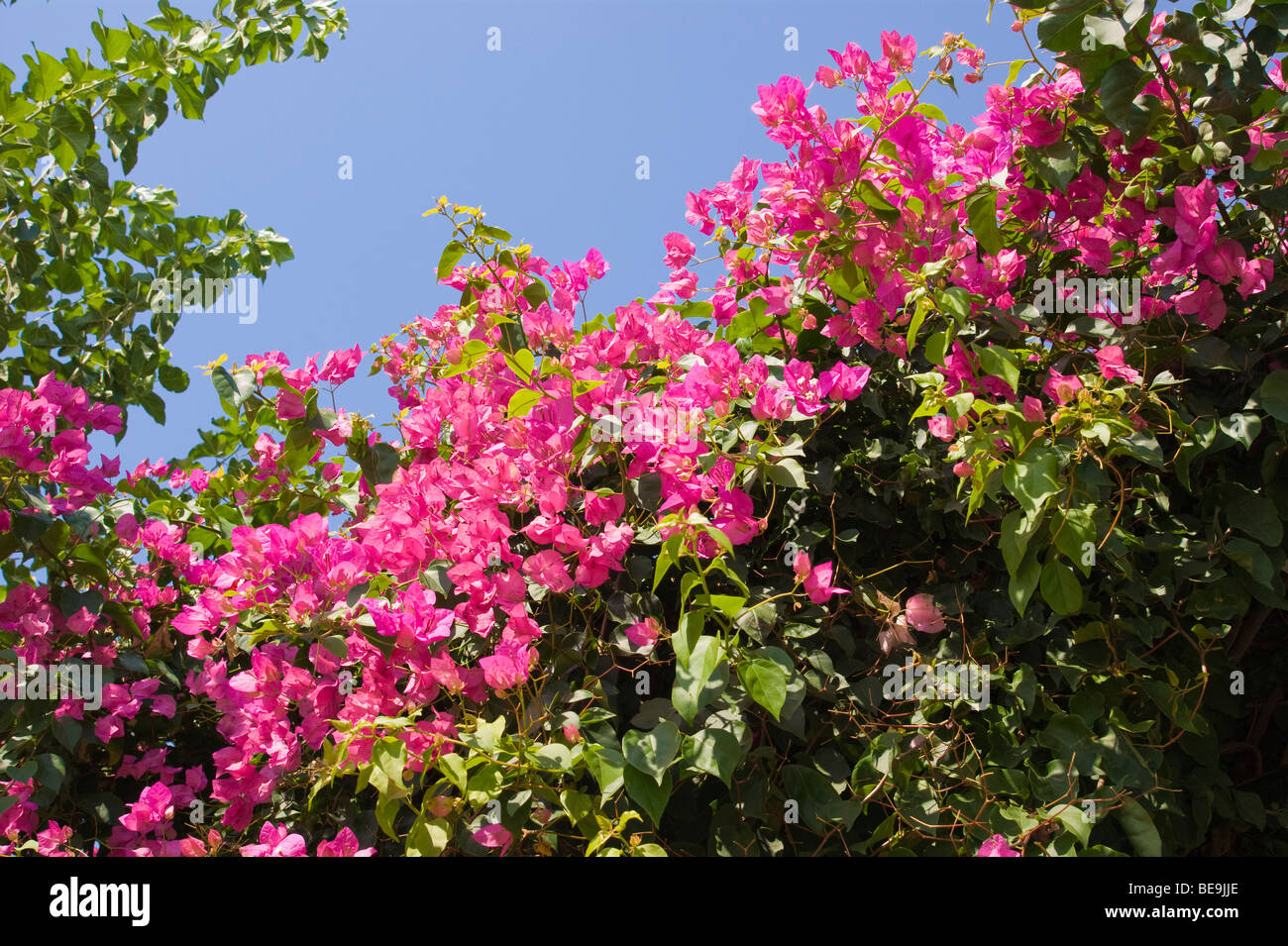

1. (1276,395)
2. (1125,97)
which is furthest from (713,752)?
(1125,97)

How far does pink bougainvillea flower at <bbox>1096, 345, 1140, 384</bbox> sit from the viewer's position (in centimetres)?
139

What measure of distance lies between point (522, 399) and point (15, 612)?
1.29 m

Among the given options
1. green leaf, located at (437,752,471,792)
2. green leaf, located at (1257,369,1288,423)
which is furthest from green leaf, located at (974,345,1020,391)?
green leaf, located at (437,752,471,792)

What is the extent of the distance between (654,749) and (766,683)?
166 mm

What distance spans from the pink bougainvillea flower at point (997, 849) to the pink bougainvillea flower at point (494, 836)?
2.06 feet

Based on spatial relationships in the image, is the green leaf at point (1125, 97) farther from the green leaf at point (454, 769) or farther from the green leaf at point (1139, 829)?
the green leaf at point (454, 769)

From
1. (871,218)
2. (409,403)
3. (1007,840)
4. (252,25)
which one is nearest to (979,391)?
(871,218)

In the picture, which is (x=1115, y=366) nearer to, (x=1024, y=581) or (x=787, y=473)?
(x=1024, y=581)

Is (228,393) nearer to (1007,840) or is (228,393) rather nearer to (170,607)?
(170,607)

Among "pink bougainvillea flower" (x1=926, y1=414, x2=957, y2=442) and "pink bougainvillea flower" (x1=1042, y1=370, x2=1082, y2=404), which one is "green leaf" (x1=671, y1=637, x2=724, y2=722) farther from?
"pink bougainvillea flower" (x1=1042, y1=370, x2=1082, y2=404)

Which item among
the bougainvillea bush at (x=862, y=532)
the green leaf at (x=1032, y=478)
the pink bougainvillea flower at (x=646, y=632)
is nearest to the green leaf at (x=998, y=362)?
the bougainvillea bush at (x=862, y=532)

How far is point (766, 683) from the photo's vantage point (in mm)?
1209

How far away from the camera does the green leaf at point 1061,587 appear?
1.29 meters
